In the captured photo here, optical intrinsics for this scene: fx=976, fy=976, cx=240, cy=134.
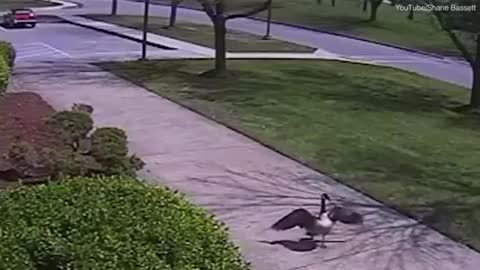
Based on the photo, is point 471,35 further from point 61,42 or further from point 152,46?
point 61,42

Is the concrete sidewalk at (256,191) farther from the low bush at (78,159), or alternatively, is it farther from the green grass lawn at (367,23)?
the green grass lawn at (367,23)

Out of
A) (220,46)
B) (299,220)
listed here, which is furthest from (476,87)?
(299,220)

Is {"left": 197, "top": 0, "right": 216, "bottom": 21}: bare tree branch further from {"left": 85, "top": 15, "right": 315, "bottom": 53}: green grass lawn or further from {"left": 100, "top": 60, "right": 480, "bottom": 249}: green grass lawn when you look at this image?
{"left": 85, "top": 15, "right": 315, "bottom": 53}: green grass lawn

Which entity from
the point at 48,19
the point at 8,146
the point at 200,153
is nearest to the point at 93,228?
the point at 8,146

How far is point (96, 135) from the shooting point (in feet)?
40.1

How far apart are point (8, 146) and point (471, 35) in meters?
13.9

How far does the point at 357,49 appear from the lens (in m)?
39.7

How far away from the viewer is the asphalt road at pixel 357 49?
33.6 metres

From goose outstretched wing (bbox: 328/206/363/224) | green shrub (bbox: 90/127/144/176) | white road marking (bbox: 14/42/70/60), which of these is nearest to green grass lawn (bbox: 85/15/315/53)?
white road marking (bbox: 14/42/70/60)

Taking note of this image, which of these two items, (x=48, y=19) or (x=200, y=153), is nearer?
(x=200, y=153)

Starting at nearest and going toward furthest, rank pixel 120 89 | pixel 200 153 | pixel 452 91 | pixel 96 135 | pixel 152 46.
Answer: pixel 96 135 → pixel 200 153 → pixel 120 89 → pixel 452 91 → pixel 152 46

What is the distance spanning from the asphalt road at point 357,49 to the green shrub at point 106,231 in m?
25.9

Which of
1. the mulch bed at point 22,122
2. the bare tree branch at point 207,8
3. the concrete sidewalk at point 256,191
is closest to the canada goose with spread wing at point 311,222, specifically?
the concrete sidewalk at point 256,191

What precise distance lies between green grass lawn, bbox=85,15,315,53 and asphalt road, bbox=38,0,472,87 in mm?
1885
